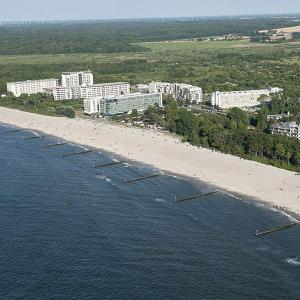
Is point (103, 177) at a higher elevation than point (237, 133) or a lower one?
lower

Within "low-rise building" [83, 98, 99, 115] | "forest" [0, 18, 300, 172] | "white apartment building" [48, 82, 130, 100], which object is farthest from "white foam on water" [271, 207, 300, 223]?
"white apartment building" [48, 82, 130, 100]

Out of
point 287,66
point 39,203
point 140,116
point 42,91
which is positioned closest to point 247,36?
point 287,66

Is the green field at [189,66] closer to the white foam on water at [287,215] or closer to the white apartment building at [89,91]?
the white apartment building at [89,91]

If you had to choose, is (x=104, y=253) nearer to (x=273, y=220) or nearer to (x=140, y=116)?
(x=273, y=220)

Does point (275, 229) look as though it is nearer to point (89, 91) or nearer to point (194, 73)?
point (89, 91)

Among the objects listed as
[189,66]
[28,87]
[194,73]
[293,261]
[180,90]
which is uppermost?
[189,66]

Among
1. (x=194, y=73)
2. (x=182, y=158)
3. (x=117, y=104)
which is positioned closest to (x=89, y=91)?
(x=117, y=104)
